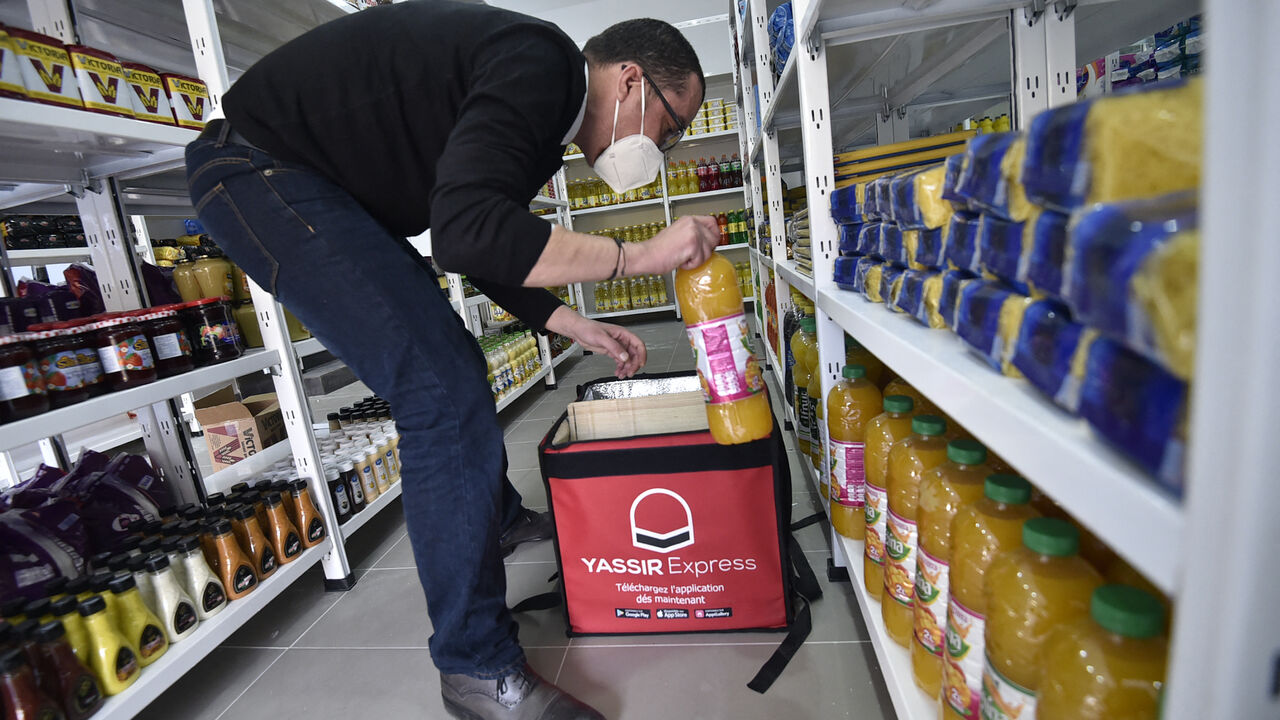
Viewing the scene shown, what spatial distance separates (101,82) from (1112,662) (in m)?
2.09

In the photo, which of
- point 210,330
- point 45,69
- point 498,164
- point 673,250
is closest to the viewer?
point 498,164

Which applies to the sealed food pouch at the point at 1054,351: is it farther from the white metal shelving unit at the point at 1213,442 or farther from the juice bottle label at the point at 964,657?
the juice bottle label at the point at 964,657

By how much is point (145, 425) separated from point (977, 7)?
2600mm

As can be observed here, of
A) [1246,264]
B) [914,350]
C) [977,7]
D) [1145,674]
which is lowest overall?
[1145,674]

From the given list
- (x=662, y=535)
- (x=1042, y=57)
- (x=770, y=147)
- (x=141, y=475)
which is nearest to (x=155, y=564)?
(x=141, y=475)

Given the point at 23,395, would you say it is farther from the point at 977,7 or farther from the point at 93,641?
the point at 977,7

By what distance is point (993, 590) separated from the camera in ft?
2.25

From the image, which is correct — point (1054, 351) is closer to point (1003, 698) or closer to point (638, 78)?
point (1003, 698)

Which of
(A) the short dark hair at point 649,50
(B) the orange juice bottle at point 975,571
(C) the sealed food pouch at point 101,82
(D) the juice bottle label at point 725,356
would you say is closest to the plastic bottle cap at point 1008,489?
(B) the orange juice bottle at point 975,571

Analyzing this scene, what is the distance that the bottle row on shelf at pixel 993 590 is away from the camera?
532mm

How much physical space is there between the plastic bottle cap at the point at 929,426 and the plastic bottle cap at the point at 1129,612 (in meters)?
0.42

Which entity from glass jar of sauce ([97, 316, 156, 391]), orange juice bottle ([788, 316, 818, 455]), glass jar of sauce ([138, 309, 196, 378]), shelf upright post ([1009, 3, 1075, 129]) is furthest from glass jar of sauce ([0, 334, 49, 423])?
shelf upright post ([1009, 3, 1075, 129])

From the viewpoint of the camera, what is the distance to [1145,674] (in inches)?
20.4

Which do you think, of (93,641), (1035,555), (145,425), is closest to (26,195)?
(145,425)
